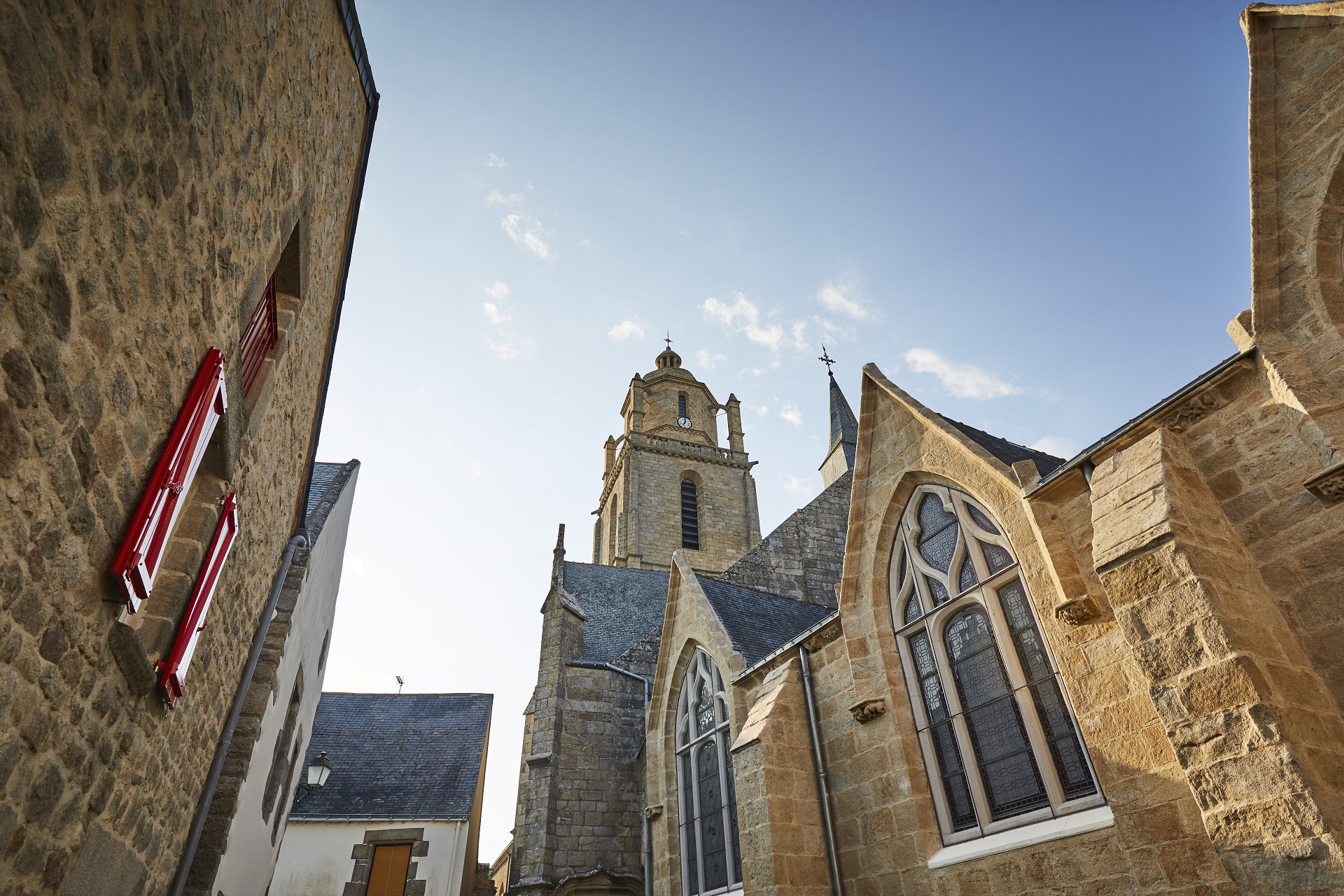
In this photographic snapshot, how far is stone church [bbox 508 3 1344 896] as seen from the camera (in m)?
4.15

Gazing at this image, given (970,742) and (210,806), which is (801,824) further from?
(210,806)

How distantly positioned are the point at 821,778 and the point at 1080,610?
349cm

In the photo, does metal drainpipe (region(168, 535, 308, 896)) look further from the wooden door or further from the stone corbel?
the wooden door

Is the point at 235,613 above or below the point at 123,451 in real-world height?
above

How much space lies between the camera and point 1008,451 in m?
8.06

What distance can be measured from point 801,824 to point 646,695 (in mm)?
7788

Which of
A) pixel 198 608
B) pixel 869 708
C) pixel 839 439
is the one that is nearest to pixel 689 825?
pixel 869 708

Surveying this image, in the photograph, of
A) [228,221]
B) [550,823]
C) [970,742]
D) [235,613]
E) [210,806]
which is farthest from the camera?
[550,823]

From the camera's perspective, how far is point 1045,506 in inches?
235

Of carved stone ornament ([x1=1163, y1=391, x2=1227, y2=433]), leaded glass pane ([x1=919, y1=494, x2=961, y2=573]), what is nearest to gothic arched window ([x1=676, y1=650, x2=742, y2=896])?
leaded glass pane ([x1=919, y1=494, x2=961, y2=573])

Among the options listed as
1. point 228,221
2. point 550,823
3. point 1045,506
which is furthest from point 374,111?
point 550,823

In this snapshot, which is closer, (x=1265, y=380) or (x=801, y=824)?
(x=1265, y=380)

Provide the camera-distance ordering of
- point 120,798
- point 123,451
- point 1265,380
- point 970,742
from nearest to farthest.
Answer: point 123,451 → point 120,798 → point 1265,380 → point 970,742

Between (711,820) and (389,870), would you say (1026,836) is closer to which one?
(711,820)
